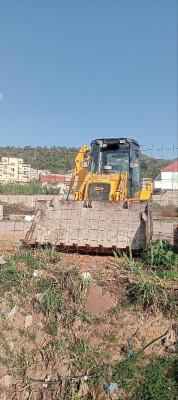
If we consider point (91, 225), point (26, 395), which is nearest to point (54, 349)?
point (26, 395)

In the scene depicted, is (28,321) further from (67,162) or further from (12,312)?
(67,162)

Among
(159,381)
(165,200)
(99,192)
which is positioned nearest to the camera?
(159,381)

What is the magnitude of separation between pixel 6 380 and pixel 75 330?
895 mm

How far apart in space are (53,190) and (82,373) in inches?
825

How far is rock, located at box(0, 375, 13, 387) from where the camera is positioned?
11.8 ft

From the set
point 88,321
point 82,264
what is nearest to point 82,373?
point 88,321

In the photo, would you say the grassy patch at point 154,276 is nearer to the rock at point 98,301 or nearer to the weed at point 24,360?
the rock at point 98,301

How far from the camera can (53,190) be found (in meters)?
24.1

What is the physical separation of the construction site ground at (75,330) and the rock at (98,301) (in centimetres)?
1

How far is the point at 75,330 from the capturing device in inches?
154

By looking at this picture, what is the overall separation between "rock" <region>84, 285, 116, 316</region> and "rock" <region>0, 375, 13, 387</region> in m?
1.12

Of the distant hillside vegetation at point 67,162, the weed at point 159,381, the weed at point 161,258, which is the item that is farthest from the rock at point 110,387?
the distant hillside vegetation at point 67,162

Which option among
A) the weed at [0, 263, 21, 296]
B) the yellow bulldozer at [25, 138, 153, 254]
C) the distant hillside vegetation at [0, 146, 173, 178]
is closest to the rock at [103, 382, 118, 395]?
the weed at [0, 263, 21, 296]

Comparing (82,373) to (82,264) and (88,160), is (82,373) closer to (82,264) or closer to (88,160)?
(82,264)
